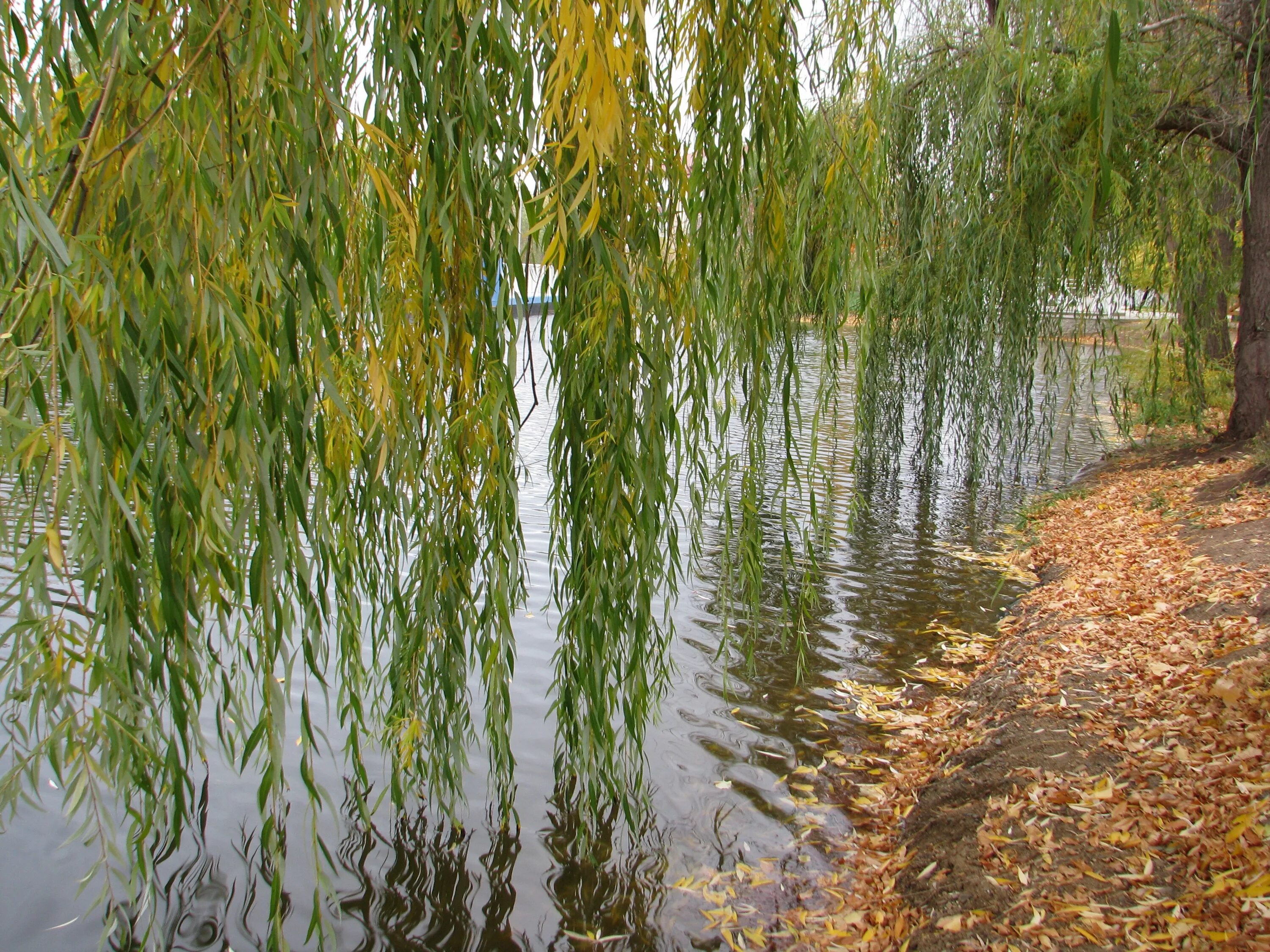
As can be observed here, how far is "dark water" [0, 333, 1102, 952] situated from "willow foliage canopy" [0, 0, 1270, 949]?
246mm

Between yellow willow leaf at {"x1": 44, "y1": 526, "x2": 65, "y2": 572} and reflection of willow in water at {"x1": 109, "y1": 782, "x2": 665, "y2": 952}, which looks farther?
reflection of willow in water at {"x1": 109, "y1": 782, "x2": 665, "y2": 952}

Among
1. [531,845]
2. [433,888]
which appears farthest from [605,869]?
[433,888]

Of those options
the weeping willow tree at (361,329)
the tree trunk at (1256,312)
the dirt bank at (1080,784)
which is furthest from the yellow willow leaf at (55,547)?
the tree trunk at (1256,312)

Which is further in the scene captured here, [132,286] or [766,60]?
[766,60]

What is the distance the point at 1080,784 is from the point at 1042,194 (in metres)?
5.05

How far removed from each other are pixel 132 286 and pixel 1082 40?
3599mm

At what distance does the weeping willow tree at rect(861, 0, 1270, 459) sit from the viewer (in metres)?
6.36

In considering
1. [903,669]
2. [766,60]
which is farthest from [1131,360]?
[766,60]

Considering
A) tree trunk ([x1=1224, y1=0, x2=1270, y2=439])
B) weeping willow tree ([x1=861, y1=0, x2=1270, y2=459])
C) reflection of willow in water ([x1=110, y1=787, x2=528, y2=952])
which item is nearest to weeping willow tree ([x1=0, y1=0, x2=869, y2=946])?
reflection of willow in water ([x1=110, y1=787, x2=528, y2=952])

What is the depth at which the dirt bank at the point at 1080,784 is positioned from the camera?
217 centimetres

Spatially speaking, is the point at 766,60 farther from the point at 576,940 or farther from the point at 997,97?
the point at 997,97

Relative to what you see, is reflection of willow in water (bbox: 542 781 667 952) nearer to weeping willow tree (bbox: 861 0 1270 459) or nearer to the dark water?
the dark water

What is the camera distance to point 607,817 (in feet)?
10.6

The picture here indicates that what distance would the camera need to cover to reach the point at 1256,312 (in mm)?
7164
